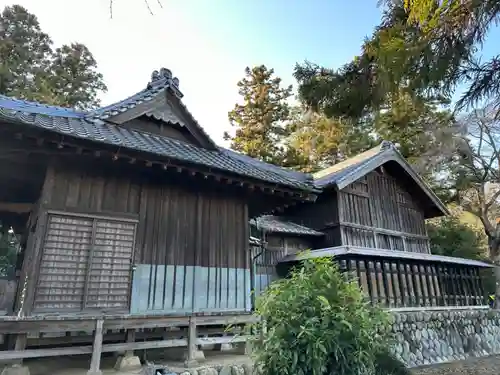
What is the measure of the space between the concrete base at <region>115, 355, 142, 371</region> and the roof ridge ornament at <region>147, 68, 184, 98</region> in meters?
5.32

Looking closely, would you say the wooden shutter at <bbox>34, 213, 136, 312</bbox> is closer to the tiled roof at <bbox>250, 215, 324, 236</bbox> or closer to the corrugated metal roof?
the corrugated metal roof

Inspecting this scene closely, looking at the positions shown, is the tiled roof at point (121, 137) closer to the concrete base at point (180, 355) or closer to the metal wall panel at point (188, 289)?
the metal wall panel at point (188, 289)

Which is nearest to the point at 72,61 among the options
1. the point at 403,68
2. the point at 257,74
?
the point at 257,74

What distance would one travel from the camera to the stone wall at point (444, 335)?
10672mm

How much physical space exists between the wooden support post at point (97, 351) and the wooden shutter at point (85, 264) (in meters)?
0.72

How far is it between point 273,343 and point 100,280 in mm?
3092

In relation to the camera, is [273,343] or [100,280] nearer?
[273,343]

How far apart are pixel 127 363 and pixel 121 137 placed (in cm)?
365

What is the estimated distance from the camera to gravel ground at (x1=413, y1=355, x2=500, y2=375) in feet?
29.7

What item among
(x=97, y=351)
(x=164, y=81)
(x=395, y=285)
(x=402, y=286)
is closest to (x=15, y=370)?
(x=97, y=351)

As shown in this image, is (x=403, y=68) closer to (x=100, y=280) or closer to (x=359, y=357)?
(x=359, y=357)

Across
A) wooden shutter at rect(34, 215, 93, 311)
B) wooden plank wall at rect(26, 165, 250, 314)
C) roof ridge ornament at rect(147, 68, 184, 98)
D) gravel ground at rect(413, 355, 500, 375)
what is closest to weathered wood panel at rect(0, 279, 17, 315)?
wooden shutter at rect(34, 215, 93, 311)

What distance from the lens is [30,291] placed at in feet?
16.7

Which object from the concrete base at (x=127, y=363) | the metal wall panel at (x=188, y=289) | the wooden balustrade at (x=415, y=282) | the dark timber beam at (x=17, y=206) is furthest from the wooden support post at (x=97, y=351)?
the wooden balustrade at (x=415, y=282)
